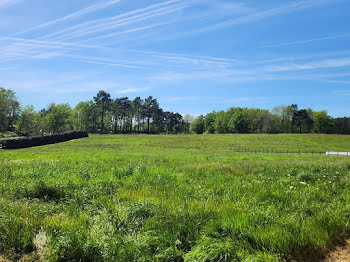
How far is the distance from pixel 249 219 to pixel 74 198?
515 cm

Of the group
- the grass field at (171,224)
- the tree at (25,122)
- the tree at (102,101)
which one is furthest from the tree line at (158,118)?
the grass field at (171,224)

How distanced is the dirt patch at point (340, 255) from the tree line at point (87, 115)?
108984 millimetres

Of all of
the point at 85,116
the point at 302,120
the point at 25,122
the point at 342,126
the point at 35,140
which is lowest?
the point at 35,140

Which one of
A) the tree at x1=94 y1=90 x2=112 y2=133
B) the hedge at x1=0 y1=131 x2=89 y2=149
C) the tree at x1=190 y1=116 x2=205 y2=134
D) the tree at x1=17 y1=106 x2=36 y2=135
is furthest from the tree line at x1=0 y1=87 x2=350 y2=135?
the hedge at x1=0 y1=131 x2=89 y2=149

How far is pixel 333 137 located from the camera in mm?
82750

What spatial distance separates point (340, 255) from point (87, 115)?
444 ft

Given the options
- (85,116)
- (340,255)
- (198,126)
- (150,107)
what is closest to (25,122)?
(85,116)

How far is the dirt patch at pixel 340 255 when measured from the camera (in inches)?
154

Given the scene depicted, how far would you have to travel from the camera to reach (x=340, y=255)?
4.02m

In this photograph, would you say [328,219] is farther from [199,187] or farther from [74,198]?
[74,198]

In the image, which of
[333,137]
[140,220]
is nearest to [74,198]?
[140,220]

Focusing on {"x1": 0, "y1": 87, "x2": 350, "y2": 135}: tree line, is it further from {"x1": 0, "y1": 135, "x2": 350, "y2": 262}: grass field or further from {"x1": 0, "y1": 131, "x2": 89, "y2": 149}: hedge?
{"x1": 0, "y1": 135, "x2": 350, "y2": 262}: grass field

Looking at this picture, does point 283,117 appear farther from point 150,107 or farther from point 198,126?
point 150,107

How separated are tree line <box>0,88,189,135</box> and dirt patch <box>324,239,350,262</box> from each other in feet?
358
